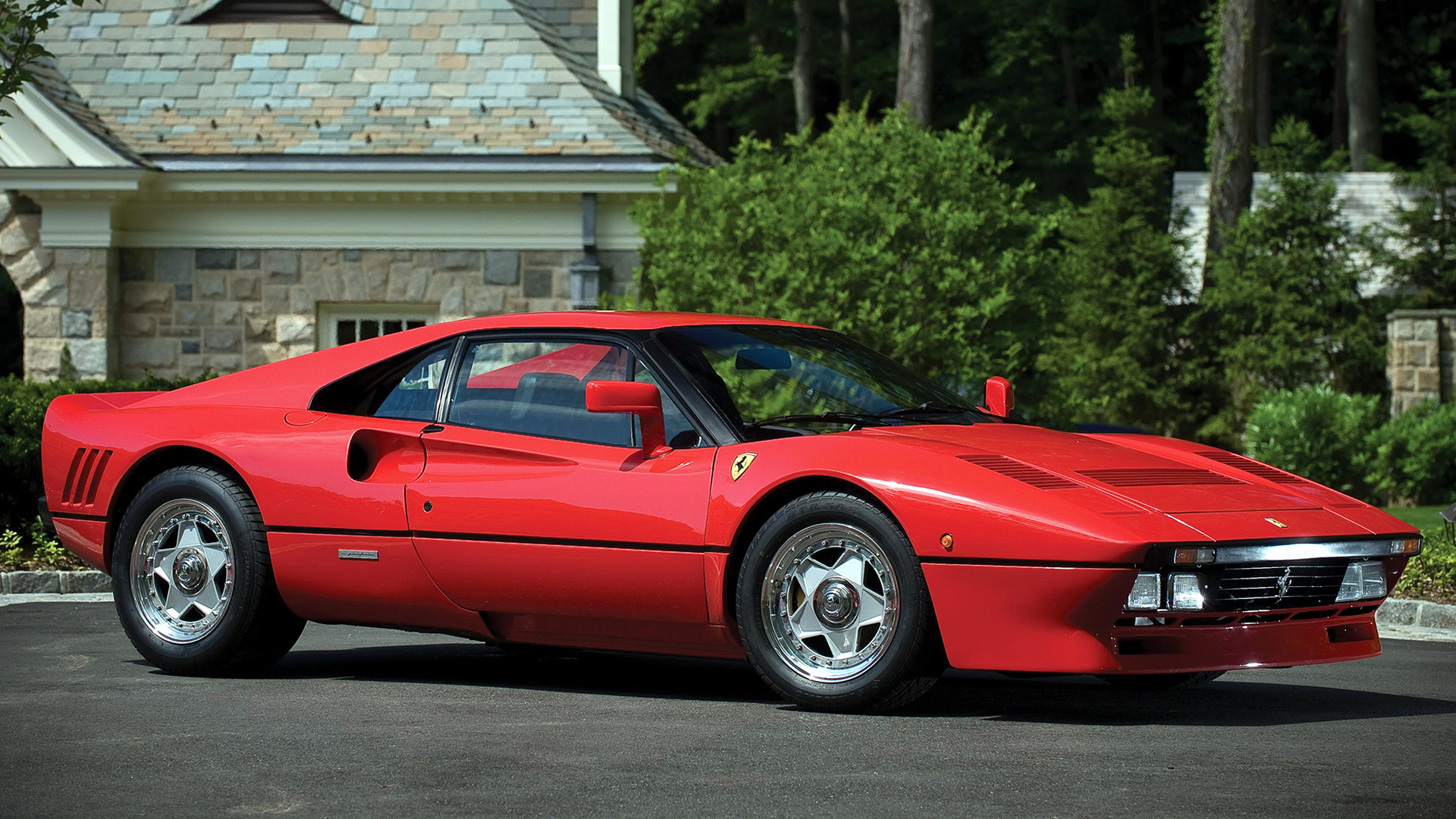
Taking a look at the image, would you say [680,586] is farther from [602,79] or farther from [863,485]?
[602,79]

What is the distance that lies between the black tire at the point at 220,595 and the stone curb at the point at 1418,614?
236 inches

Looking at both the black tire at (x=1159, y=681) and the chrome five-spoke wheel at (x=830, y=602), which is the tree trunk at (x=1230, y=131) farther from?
the chrome five-spoke wheel at (x=830, y=602)

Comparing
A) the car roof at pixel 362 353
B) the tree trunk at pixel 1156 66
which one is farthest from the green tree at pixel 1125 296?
the tree trunk at pixel 1156 66

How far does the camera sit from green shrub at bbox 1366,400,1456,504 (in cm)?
1883

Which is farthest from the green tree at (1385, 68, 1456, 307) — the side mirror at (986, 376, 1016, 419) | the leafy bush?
the side mirror at (986, 376, 1016, 419)

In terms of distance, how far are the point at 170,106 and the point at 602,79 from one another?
4.47 metres

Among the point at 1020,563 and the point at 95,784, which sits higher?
the point at 1020,563

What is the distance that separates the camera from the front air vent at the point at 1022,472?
5824 millimetres

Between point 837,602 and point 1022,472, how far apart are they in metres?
0.72

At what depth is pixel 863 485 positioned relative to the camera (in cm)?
590

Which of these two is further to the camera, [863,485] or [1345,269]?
[1345,269]

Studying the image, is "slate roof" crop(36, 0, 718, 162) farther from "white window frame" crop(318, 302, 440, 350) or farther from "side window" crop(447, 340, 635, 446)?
"side window" crop(447, 340, 635, 446)

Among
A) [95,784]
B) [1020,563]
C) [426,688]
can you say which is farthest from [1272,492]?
[95,784]

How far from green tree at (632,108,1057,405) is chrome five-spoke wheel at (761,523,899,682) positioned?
343 inches
